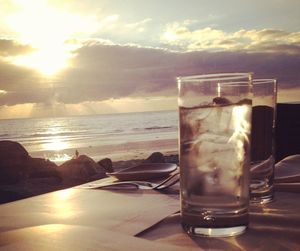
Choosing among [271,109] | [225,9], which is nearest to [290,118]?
[271,109]

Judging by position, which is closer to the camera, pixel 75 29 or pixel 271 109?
pixel 271 109

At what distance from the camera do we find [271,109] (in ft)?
3.02

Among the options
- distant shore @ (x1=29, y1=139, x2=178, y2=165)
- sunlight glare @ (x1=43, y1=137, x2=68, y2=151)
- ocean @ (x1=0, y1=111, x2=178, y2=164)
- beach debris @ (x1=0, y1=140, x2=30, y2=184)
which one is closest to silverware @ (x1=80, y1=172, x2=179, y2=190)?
beach debris @ (x1=0, y1=140, x2=30, y2=184)

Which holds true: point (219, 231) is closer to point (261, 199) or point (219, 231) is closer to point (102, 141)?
point (261, 199)

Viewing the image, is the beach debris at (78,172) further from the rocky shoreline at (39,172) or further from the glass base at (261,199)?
the glass base at (261,199)

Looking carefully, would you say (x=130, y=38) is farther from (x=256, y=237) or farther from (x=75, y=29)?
(x=256, y=237)

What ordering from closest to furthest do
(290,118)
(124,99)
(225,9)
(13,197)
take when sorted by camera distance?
(290,118) < (13,197) < (225,9) < (124,99)

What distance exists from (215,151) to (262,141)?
0.25 metres

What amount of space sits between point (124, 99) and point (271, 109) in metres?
21.6

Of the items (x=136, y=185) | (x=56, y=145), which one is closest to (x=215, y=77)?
(x=136, y=185)

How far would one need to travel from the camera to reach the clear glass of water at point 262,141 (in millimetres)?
903

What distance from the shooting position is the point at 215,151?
2.29 feet

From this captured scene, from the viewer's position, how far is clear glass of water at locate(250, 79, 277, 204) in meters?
0.90

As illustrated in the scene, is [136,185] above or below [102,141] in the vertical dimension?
above
